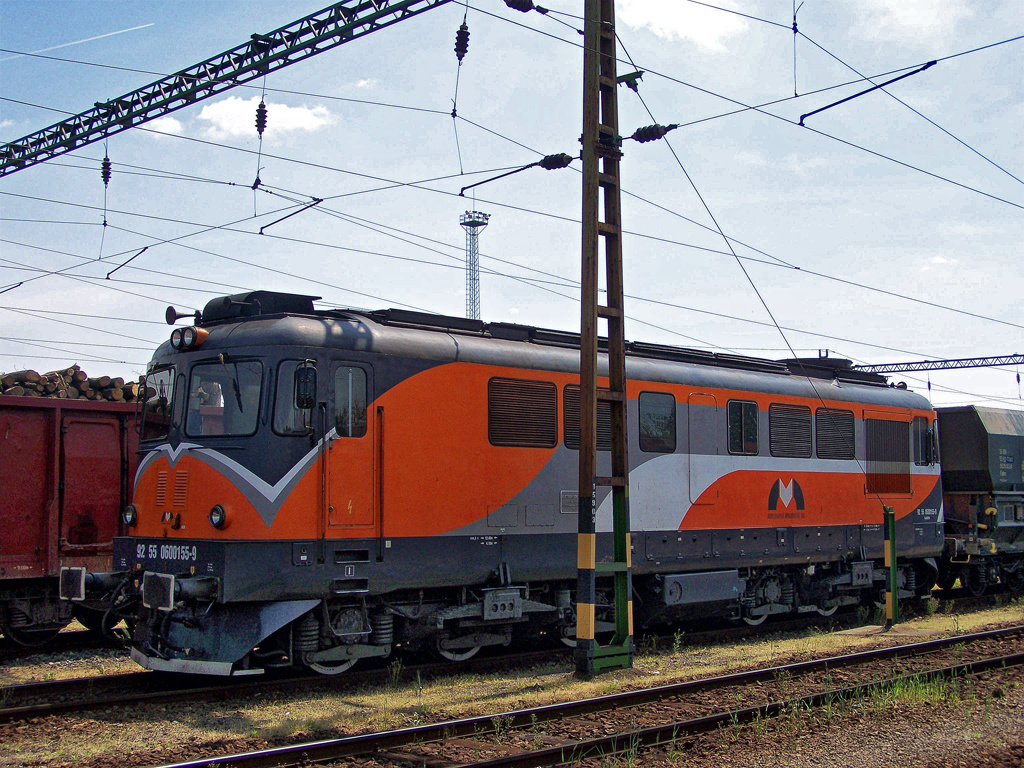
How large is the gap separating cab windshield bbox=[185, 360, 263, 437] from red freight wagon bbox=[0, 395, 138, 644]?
395cm

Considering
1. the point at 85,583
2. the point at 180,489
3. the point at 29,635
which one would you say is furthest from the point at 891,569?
the point at 29,635

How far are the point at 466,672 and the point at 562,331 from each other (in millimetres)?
4709

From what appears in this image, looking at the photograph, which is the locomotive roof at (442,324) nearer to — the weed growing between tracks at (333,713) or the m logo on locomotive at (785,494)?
the m logo on locomotive at (785,494)

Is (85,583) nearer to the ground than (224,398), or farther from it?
nearer to the ground

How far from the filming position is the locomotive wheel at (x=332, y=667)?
10.6 meters

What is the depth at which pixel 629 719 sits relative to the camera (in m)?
9.11

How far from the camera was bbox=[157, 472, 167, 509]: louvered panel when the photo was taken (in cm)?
1069

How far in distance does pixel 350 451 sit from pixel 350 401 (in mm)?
552

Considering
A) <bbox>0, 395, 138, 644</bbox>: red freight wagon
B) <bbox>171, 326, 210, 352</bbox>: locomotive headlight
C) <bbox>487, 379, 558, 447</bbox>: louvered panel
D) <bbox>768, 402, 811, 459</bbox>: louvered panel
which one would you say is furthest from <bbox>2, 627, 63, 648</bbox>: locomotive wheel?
<bbox>768, 402, 811, 459</bbox>: louvered panel

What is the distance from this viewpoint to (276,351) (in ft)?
33.7

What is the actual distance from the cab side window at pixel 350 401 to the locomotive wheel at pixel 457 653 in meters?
2.95

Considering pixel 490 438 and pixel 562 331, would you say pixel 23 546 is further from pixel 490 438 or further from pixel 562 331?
pixel 562 331

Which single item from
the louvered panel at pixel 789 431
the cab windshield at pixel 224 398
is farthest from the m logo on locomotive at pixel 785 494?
the cab windshield at pixel 224 398

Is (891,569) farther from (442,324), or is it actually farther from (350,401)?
(350,401)
